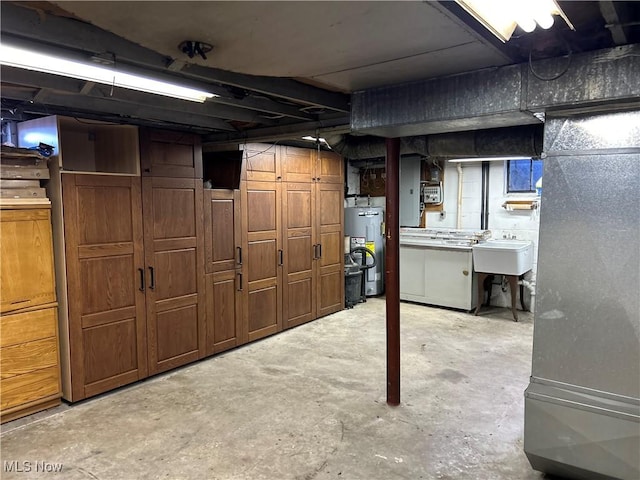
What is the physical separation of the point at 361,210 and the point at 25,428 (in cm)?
471

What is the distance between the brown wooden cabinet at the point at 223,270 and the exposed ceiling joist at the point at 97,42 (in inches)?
74.9

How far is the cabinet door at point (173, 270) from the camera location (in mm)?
3740

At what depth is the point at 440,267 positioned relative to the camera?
19.4 feet

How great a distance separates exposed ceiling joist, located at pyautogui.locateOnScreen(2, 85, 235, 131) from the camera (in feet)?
9.21

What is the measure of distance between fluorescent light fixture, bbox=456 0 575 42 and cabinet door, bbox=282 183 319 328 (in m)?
3.55

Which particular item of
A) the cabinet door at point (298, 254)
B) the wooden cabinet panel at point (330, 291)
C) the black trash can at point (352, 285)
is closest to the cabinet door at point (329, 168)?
the cabinet door at point (298, 254)

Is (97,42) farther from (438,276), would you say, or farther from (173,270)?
(438,276)

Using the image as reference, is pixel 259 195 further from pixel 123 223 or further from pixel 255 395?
pixel 255 395

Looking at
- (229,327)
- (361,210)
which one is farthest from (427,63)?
(361,210)

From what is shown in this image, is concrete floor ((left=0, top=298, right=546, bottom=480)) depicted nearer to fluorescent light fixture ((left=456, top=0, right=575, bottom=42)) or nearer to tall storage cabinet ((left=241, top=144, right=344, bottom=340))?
tall storage cabinet ((left=241, top=144, right=344, bottom=340))

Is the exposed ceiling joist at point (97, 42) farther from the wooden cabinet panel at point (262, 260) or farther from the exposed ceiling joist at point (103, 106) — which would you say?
the wooden cabinet panel at point (262, 260)

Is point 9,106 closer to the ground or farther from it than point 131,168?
farther from it

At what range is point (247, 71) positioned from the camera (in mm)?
2006

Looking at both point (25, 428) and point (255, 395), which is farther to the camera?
point (255, 395)
